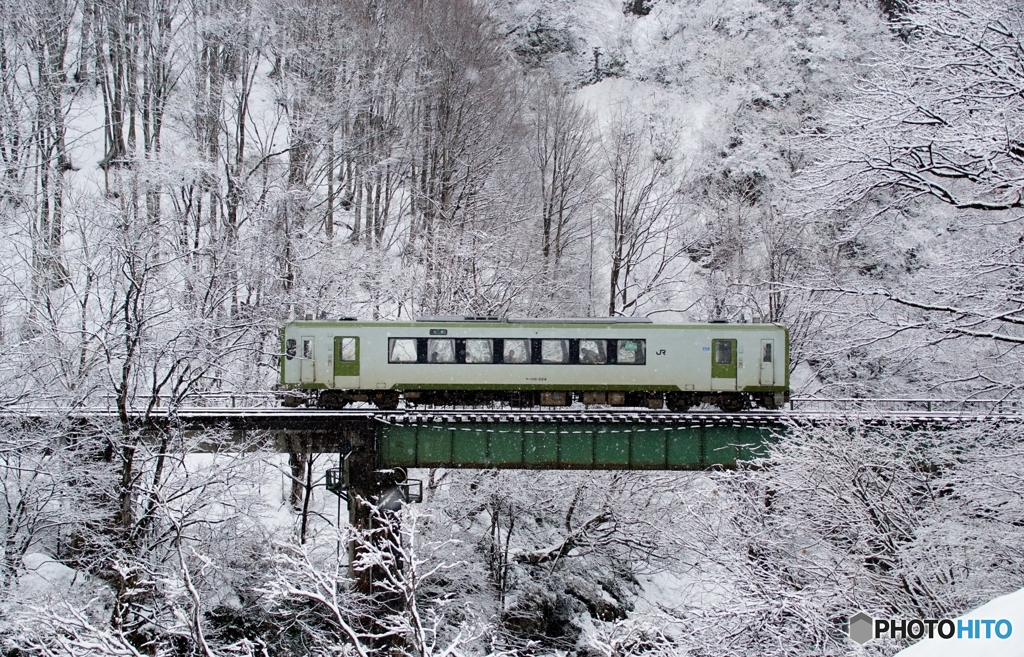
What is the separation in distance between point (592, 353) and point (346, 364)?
6.80 metres

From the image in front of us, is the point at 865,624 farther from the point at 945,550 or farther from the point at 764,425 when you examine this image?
the point at 764,425

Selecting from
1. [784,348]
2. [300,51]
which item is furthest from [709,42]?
[784,348]

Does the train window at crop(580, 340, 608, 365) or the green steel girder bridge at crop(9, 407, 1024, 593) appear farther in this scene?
the train window at crop(580, 340, 608, 365)

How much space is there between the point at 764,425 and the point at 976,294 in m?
8.56

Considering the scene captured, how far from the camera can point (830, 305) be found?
359 inches

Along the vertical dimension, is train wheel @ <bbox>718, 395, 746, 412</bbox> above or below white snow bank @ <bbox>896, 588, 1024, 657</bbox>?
below

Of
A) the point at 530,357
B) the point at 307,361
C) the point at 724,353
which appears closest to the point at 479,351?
the point at 530,357

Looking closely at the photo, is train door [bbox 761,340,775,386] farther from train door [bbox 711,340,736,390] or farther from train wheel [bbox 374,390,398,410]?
train wheel [bbox 374,390,398,410]

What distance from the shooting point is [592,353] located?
1870cm

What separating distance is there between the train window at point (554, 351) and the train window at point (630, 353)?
142 centimetres

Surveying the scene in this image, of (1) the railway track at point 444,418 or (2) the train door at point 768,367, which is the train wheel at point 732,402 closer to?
(2) the train door at point 768,367

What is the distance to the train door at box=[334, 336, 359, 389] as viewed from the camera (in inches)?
726

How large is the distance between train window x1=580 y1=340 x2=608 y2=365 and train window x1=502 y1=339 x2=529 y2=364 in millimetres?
1558

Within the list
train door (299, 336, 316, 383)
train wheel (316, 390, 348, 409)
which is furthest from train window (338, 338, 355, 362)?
train wheel (316, 390, 348, 409)
